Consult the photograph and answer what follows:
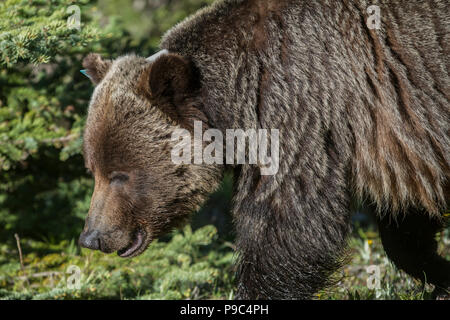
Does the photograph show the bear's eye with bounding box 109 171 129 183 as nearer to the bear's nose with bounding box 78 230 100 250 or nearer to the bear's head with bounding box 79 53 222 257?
the bear's head with bounding box 79 53 222 257

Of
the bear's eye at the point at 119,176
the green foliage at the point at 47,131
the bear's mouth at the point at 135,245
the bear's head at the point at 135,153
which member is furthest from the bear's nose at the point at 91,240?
the green foliage at the point at 47,131

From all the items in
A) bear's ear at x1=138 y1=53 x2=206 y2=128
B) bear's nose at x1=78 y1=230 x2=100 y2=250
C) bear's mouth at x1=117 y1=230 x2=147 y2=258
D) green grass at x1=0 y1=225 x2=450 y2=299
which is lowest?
green grass at x1=0 y1=225 x2=450 y2=299

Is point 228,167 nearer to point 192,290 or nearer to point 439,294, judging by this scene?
point 192,290

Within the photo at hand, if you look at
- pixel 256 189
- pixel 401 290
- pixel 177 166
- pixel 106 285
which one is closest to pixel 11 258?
pixel 106 285

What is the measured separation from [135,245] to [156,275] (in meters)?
1.16

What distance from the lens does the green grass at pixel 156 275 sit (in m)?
5.07

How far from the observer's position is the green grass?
5.07 meters

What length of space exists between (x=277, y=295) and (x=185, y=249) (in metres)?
1.81

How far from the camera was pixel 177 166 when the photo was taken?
422 centimetres

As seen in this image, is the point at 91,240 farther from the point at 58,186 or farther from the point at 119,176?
the point at 58,186

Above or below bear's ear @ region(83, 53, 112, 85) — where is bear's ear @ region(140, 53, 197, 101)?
below

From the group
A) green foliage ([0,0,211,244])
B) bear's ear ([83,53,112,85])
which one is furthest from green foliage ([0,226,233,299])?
bear's ear ([83,53,112,85])

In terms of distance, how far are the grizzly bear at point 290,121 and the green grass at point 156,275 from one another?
88cm

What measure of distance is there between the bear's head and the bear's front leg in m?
0.55
